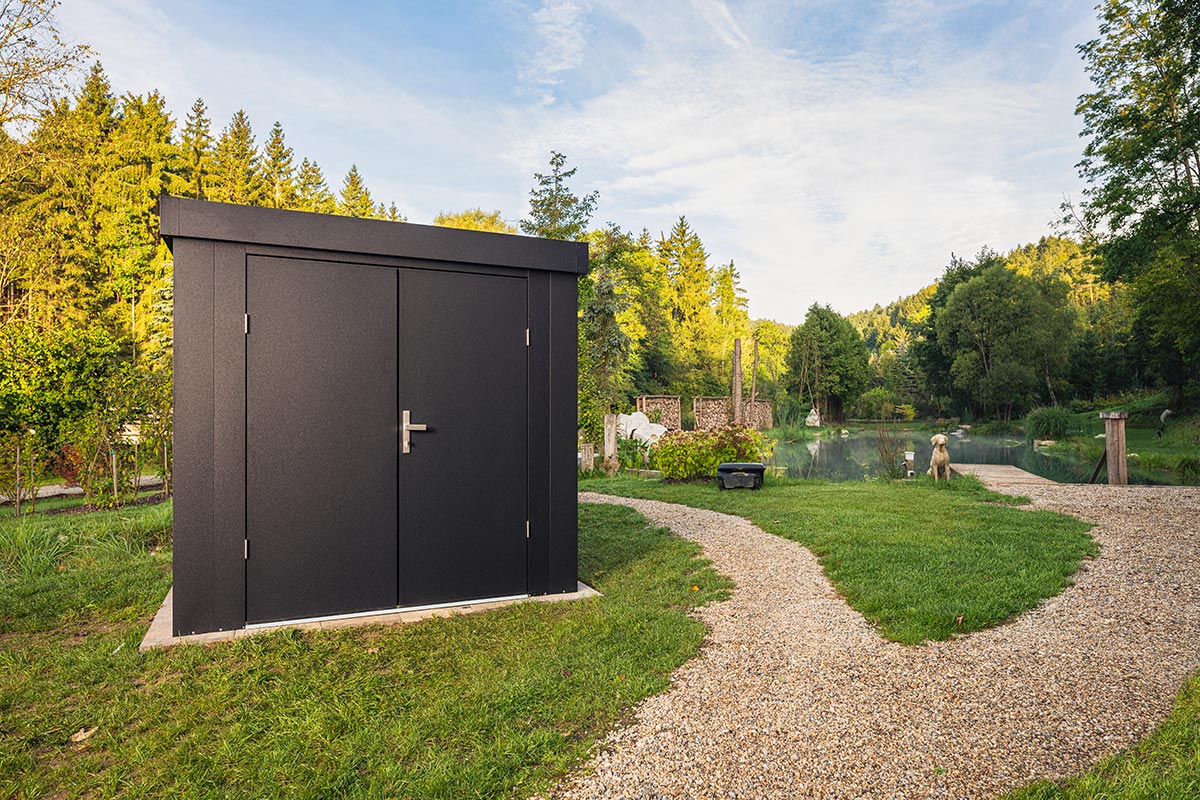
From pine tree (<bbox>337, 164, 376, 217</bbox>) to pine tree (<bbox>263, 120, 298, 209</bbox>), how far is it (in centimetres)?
214

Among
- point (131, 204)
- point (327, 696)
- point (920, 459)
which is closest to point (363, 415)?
point (327, 696)

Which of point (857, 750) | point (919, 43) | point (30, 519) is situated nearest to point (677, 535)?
point (857, 750)

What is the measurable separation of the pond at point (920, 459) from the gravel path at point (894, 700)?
361 inches

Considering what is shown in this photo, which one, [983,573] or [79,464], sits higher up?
[79,464]

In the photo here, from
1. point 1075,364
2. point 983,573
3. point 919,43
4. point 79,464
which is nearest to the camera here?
point 983,573

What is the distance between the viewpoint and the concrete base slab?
3.63 meters

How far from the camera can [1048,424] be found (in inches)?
786

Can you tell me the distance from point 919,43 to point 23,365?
49.3 ft

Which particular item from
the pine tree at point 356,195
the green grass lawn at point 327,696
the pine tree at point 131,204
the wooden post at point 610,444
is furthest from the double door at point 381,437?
the pine tree at point 356,195

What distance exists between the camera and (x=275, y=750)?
96.7 inches

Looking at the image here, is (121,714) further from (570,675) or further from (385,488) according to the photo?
(570,675)

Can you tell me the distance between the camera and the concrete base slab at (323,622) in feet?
11.9

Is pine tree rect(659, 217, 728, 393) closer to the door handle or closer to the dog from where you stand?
the dog

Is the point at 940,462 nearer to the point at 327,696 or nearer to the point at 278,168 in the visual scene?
the point at 327,696
